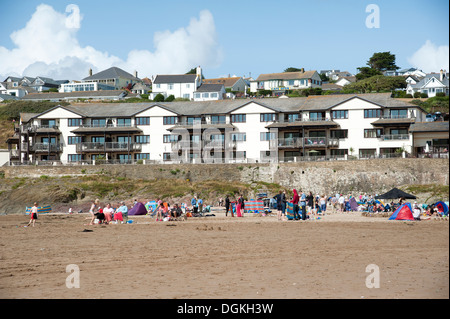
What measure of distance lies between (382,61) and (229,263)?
11906 cm

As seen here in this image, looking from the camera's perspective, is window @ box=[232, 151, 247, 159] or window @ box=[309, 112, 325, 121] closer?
window @ box=[309, 112, 325, 121]

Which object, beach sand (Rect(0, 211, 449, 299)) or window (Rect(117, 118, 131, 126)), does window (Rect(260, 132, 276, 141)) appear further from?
beach sand (Rect(0, 211, 449, 299))

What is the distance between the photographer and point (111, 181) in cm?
5484

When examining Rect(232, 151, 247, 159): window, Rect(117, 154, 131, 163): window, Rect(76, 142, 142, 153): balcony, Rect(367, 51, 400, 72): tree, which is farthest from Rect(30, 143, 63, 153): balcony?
Rect(367, 51, 400, 72): tree

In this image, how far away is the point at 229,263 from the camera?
13820 millimetres

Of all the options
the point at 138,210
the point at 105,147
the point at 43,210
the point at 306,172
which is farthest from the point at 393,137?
the point at 43,210

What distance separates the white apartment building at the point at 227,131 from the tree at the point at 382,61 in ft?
213

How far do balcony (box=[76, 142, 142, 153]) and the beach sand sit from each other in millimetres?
41848

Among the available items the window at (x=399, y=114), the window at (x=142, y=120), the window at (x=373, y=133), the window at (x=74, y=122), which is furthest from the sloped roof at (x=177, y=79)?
the window at (x=399, y=114)

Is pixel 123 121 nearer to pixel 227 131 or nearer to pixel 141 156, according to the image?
pixel 141 156

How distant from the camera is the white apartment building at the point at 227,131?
2307 inches

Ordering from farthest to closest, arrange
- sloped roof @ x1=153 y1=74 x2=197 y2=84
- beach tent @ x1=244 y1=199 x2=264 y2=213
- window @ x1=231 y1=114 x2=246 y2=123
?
sloped roof @ x1=153 y1=74 x2=197 y2=84 → window @ x1=231 y1=114 x2=246 y2=123 → beach tent @ x1=244 y1=199 x2=264 y2=213

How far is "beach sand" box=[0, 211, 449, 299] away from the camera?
34.8 feet

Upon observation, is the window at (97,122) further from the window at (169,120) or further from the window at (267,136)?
the window at (267,136)
